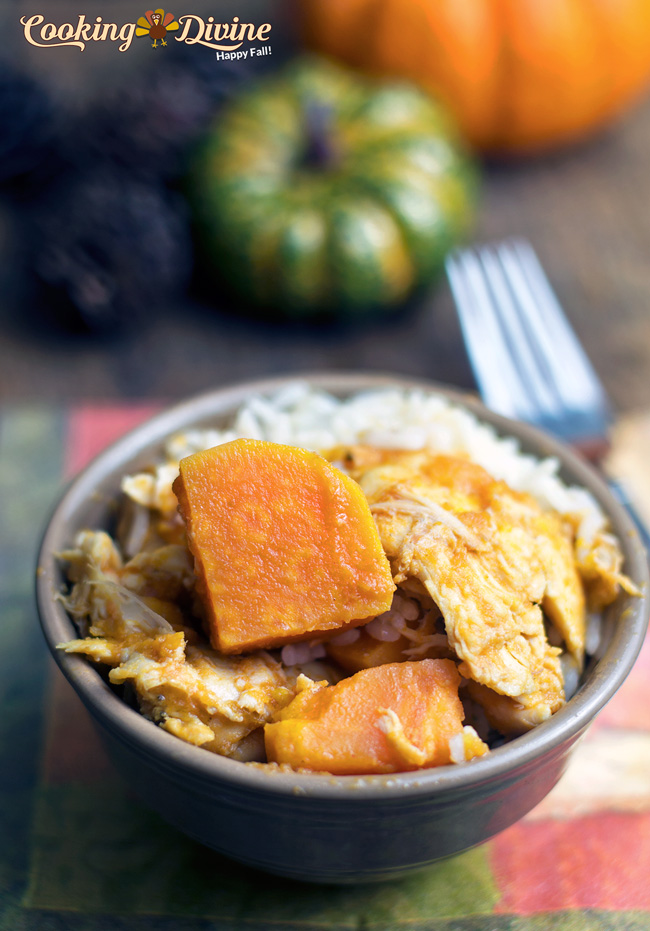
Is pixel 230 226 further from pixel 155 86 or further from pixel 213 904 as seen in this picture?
pixel 213 904

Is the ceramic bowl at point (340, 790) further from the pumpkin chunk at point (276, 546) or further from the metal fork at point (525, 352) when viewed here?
the metal fork at point (525, 352)

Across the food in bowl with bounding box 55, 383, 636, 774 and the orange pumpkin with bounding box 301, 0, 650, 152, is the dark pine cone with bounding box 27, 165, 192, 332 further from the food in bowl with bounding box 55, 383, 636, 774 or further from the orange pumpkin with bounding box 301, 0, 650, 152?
the food in bowl with bounding box 55, 383, 636, 774

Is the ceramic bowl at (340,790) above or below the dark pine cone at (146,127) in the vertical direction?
below

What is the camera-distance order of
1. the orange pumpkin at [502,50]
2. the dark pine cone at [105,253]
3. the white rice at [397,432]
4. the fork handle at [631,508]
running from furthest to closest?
the orange pumpkin at [502,50] < the dark pine cone at [105,253] < the fork handle at [631,508] < the white rice at [397,432]

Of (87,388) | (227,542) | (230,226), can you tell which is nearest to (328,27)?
(230,226)

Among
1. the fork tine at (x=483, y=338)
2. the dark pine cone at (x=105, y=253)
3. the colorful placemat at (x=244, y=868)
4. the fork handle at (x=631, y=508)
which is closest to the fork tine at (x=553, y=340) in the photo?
the fork tine at (x=483, y=338)

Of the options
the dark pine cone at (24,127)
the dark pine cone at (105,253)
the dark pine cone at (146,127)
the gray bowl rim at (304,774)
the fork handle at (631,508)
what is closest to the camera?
the gray bowl rim at (304,774)

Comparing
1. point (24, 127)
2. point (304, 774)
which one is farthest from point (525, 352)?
point (24, 127)

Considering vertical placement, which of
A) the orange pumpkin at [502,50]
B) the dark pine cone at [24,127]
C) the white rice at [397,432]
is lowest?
the white rice at [397,432]
